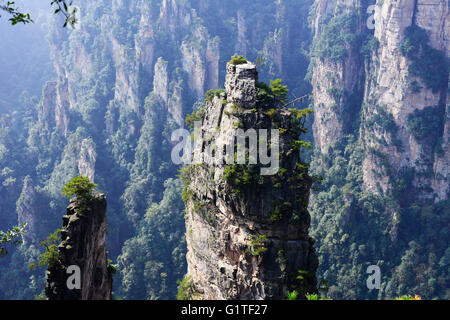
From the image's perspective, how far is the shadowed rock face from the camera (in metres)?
15.3

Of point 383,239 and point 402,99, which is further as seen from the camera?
point 402,99

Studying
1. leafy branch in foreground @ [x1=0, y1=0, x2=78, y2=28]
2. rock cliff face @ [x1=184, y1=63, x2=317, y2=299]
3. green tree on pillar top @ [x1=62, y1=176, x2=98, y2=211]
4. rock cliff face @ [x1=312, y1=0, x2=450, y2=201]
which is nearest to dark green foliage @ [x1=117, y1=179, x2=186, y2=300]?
rock cliff face @ [x1=312, y1=0, x2=450, y2=201]

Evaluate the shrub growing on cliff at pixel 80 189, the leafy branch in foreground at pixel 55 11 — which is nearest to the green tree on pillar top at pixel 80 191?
the shrub growing on cliff at pixel 80 189

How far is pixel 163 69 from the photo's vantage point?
233 feet

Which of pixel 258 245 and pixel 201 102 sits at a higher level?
pixel 201 102

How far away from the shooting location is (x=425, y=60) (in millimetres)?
54094

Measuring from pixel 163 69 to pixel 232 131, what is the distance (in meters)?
52.6

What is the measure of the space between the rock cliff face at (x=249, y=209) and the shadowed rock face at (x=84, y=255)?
5.68 meters

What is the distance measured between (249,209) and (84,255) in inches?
273

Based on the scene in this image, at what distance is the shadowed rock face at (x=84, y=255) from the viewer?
15297 millimetres

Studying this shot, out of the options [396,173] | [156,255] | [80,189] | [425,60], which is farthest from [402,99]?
[80,189]

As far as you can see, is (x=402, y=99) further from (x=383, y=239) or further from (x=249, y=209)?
(x=249, y=209)
